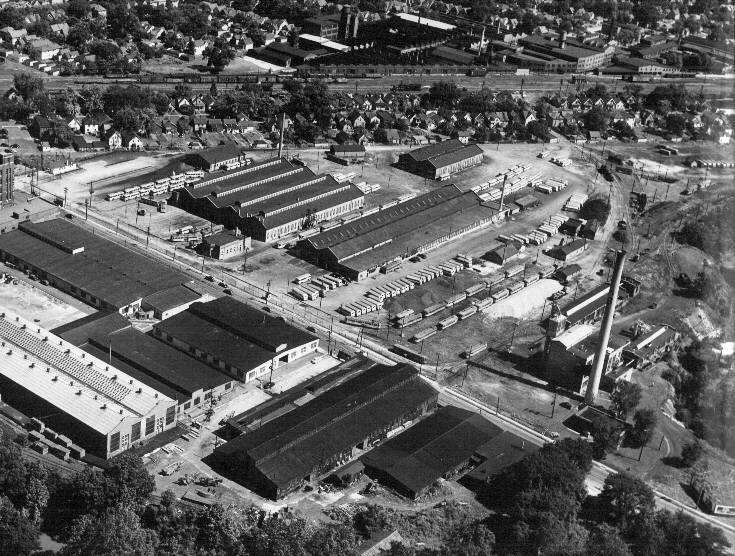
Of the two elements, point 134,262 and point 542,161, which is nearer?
point 134,262

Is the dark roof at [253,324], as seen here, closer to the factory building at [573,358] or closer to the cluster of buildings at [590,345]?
the factory building at [573,358]

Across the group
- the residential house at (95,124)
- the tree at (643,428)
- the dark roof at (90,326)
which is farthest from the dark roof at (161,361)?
the residential house at (95,124)

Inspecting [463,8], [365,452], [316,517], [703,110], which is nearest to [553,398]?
[365,452]

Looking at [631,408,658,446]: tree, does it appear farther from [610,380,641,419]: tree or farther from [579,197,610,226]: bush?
[579,197,610,226]: bush

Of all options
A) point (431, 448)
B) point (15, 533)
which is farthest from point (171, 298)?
point (15, 533)

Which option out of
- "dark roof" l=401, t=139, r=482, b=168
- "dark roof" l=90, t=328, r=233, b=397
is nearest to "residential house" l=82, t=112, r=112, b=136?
"dark roof" l=401, t=139, r=482, b=168

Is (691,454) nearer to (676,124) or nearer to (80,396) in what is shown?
(80,396)

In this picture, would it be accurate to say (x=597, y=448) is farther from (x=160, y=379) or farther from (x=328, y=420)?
(x=160, y=379)
